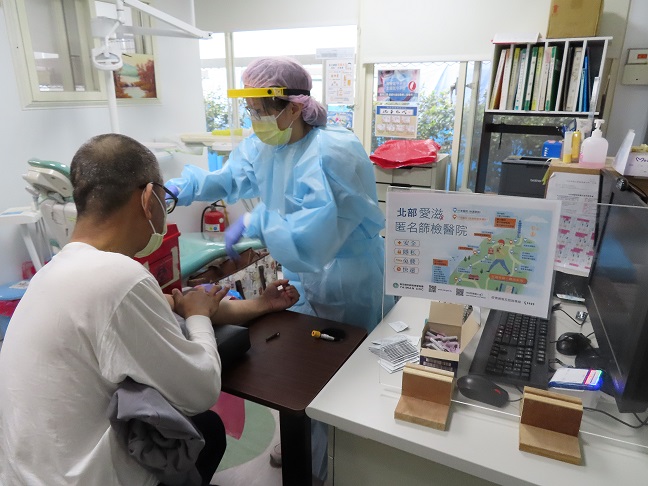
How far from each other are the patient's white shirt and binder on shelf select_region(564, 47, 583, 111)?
3046mm

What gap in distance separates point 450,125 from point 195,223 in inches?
88.3

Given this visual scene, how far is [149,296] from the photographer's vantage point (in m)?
0.86

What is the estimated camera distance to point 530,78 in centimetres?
304

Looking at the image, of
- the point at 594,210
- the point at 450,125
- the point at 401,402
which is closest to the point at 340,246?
the point at 401,402

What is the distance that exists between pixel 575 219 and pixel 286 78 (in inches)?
42.2

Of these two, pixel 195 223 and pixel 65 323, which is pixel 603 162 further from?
pixel 195 223

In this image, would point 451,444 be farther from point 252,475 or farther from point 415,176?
point 415,176

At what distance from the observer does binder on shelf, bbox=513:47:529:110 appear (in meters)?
3.03

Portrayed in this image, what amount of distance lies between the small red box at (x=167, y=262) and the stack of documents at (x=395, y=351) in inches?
35.3

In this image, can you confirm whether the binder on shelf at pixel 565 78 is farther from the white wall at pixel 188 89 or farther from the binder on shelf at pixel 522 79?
the white wall at pixel 188 89

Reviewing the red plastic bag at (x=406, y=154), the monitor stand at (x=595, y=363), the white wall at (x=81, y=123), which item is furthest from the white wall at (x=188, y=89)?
the monitor stand at (x=595, y=363)

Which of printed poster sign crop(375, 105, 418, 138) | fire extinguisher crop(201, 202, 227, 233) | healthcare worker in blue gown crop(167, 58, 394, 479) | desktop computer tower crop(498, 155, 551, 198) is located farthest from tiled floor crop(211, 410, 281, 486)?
printed poster sign crop(375, 105, 418, 138)

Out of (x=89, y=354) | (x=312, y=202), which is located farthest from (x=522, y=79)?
(x=89, y=354)

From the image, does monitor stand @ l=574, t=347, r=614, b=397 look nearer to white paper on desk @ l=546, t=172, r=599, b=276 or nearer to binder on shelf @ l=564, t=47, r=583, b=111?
white paper on desk @ l=546, t=172, r=599, b=276
